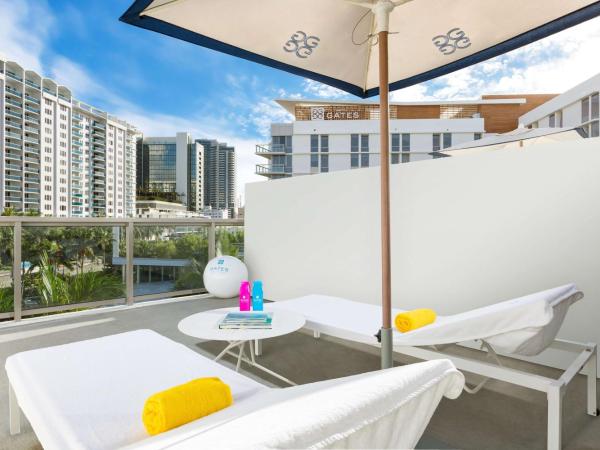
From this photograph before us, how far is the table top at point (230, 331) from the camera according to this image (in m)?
2.36

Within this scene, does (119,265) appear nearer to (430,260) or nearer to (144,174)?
(430,260)

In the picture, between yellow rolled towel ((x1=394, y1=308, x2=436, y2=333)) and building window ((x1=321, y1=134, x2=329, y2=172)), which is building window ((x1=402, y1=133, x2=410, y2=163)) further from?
yellow rolled towel ((x1=394, y1=308, x2=436, y2=333))

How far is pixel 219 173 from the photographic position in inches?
3130

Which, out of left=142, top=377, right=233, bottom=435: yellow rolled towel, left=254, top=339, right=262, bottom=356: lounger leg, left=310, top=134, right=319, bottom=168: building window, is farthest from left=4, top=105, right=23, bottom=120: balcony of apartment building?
left=142, top=377, right=233, bottom=435: yellow rolled towel

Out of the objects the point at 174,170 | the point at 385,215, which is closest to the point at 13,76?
the point at 174,170

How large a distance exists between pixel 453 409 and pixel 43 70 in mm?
88729

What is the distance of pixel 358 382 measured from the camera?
82 centimetres

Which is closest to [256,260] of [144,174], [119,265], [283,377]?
[119,265]

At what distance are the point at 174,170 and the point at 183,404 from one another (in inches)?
3294

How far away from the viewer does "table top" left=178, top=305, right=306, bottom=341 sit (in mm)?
2359

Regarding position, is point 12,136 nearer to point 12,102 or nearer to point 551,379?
point 12,102

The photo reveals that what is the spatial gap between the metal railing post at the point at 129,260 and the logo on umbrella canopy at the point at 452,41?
4.22 meters

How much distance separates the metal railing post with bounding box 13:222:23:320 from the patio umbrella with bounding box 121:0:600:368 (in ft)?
11.3

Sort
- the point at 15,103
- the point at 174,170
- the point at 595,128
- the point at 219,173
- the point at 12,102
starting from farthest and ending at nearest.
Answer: the point at 174,170, the point at 219,173, the point at 15,103, the point at 12,102, the point at 595,128
